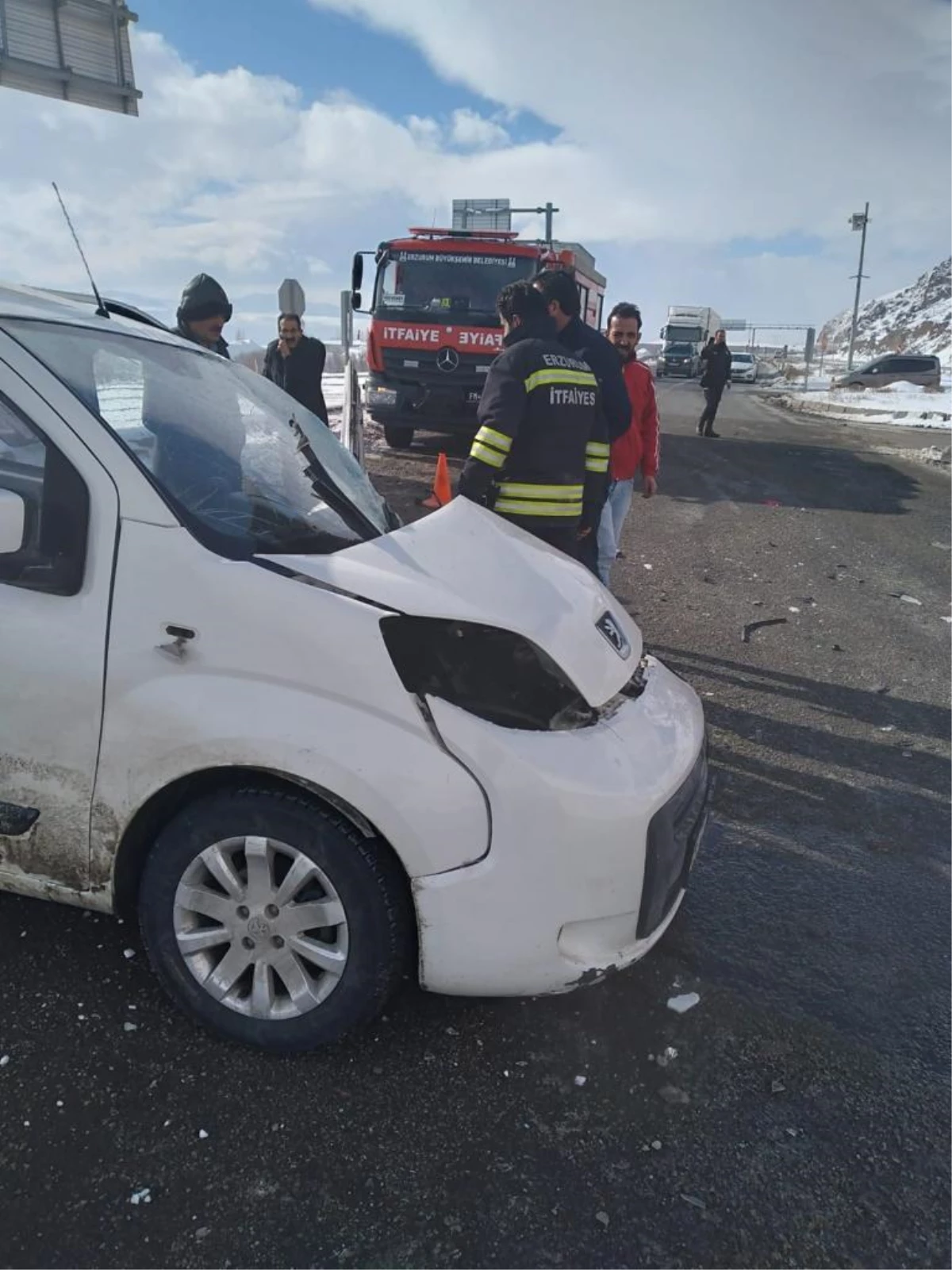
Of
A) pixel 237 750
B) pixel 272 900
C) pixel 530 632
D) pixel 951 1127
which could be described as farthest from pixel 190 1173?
pixel 951 1127

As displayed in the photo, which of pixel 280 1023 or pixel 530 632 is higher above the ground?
pixel 530 632

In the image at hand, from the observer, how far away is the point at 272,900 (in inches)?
89.1

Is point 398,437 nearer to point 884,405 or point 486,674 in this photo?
point 486,674

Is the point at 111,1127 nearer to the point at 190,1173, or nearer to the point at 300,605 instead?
the point at 190,1173

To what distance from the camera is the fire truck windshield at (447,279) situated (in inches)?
475

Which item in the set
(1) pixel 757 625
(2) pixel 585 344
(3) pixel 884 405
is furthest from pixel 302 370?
(3) pixel 884 405

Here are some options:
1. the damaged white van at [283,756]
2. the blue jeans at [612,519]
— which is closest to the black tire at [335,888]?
the damaged white van at [283,756]

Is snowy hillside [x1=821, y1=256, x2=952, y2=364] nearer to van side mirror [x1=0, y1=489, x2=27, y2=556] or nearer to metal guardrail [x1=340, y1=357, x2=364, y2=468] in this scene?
metal guardrail [x1=340, y1=357, x2=364, y2=468]

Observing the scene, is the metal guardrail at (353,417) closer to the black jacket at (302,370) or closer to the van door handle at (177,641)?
the black jacket at (302,370)

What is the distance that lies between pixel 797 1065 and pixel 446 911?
3.61 ft

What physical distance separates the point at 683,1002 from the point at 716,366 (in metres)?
15.4

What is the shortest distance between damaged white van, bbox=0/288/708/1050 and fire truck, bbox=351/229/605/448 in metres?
9.89

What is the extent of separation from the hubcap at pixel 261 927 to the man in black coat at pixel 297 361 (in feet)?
17.7

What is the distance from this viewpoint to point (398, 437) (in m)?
13.5
